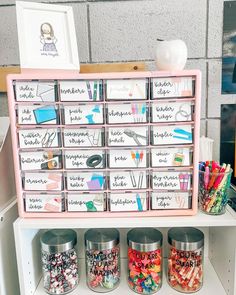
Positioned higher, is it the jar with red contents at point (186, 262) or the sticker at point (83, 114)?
the sticker at point (83, 114)

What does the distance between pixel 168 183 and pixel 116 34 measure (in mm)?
534

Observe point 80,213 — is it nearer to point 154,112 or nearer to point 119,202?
point 119,202

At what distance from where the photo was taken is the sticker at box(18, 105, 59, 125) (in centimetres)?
74

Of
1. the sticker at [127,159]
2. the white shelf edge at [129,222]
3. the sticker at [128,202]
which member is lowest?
the white shelf edge at [129,222]

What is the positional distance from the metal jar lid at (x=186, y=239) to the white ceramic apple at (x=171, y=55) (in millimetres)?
476

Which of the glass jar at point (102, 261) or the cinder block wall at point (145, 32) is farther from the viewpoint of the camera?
the cinder block wall at point (145, 32)

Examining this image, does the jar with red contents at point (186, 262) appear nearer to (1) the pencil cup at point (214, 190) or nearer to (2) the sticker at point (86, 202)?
(1) the pencil cup at point (214, 190)

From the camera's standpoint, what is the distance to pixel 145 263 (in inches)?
32.6

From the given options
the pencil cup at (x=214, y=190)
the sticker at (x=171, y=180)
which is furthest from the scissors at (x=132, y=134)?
the pencil cup at (x=214, y=190)

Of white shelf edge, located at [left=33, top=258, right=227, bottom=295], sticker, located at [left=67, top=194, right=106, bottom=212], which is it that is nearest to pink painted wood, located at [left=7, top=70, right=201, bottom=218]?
sticker, located at [left=67, top=194, right=106, bottom=212]

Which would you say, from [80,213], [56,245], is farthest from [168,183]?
[56,245]

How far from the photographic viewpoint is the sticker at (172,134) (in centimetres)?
75

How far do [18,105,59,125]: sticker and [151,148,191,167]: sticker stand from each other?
27 centimetres

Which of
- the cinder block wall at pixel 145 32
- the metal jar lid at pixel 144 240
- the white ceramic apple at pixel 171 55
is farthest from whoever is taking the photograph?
the cinder block wall at pixel 145 32
